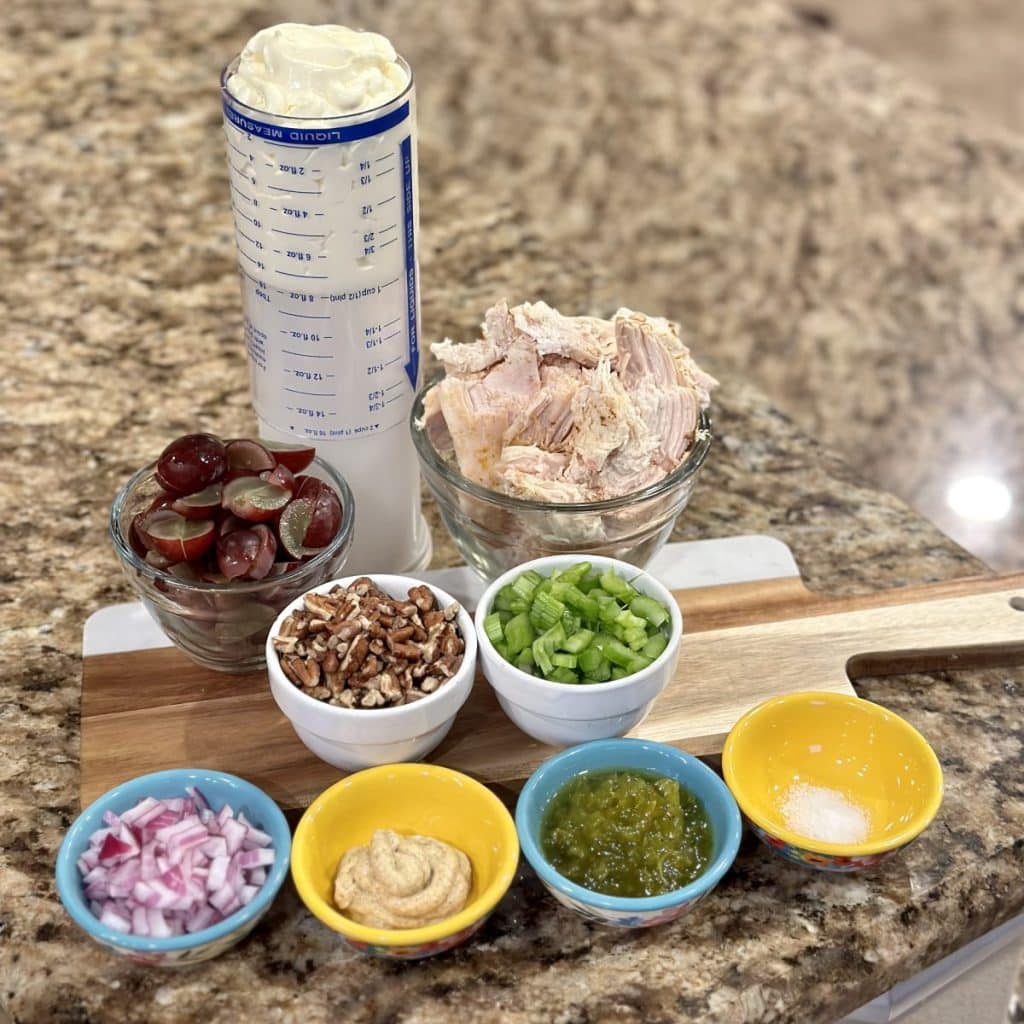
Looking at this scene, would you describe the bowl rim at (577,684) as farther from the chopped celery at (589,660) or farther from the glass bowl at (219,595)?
the glass bowl at (219,595)

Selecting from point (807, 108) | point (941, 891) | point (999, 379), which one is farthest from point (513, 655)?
point (807, 108)

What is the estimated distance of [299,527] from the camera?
108 cm

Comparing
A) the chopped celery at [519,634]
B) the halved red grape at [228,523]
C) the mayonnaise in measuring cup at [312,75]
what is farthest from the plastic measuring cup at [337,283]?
the chopped celery at [519,634]

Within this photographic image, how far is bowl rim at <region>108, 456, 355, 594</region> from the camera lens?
41.4 inches

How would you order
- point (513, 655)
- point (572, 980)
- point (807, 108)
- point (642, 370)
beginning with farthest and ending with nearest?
point (807, 108), point (642, 370), point (513, 655), point (572, 980)

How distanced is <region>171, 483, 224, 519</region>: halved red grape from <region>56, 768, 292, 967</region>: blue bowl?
200 mm

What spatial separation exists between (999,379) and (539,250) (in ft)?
2.62

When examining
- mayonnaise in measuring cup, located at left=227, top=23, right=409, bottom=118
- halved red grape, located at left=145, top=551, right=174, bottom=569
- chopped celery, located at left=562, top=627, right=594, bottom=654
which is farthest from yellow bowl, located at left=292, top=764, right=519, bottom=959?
mayonnaise in measuring cup, located at left=227, top=23, right=409, bottom=118

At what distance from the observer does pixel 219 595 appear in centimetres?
106

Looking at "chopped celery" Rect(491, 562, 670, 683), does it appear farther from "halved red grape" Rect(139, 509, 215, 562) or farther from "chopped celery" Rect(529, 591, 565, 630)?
"halved red grape" Rect(139, 509, 215, 562)

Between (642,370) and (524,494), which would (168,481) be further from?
(642,370)

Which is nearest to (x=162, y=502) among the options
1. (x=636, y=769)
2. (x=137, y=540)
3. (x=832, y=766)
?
(x=137, y=540)

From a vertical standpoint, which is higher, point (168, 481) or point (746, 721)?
point (168, 481)

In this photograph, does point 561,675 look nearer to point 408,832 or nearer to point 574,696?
point 574,696
